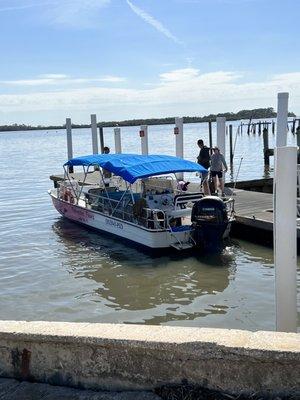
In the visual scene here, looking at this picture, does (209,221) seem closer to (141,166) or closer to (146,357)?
(141,166)

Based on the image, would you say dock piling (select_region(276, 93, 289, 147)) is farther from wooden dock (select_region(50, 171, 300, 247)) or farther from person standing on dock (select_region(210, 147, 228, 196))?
person standing on dock (select_region(210, 147, 228, 196))

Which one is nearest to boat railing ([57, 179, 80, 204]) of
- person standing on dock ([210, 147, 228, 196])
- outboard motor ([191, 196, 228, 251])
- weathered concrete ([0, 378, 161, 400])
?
person standing on dock ([210, 147, 228, 196])

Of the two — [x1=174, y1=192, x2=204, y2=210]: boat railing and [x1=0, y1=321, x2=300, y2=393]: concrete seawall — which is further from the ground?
[x1=0, y1=321, x2=300, y2=393]: concrete seawall

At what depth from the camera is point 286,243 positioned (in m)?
4.59

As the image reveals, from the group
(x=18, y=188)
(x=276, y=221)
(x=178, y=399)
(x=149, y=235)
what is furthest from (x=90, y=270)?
(x=18, y=188)

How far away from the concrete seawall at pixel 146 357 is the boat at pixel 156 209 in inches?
321

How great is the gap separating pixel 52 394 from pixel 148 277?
23.9ft

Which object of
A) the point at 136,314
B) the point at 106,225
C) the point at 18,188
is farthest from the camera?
the point at 18,188

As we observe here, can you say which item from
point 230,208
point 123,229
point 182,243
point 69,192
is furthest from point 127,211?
point 69,192

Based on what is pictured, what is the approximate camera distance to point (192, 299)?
940cm

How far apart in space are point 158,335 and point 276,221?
1678 mm

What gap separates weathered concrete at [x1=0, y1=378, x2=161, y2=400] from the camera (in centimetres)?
354

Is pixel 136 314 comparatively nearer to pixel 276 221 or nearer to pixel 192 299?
pixel 192 299

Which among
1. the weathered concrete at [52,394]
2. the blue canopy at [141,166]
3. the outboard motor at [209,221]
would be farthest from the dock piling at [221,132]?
the weathered concrete at [52,394]
